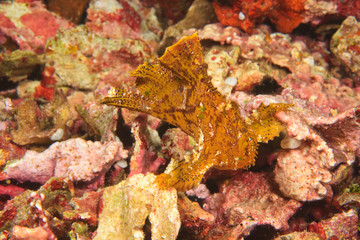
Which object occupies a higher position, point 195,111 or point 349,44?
point 349,44

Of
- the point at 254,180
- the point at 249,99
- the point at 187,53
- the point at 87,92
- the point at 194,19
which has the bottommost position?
the point at 87,92

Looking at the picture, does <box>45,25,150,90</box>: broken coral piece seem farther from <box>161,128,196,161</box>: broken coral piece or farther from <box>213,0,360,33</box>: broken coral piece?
<box>161,128,196,161</box>: broken coral piece

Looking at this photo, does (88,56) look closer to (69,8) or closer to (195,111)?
(69,8)

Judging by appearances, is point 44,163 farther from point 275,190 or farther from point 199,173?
point 275,190

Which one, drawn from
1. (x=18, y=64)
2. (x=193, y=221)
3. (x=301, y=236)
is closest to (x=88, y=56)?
(x=18, y=64)

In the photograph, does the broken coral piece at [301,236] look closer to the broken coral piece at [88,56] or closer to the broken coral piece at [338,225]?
the broken coral piece at [338,225]

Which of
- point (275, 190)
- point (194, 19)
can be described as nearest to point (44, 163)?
point (275, 190)

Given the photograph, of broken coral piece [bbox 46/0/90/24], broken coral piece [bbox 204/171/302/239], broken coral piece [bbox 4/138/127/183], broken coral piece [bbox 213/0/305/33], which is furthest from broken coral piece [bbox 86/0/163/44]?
broken coral piece [bbox 204/171/302/239]
